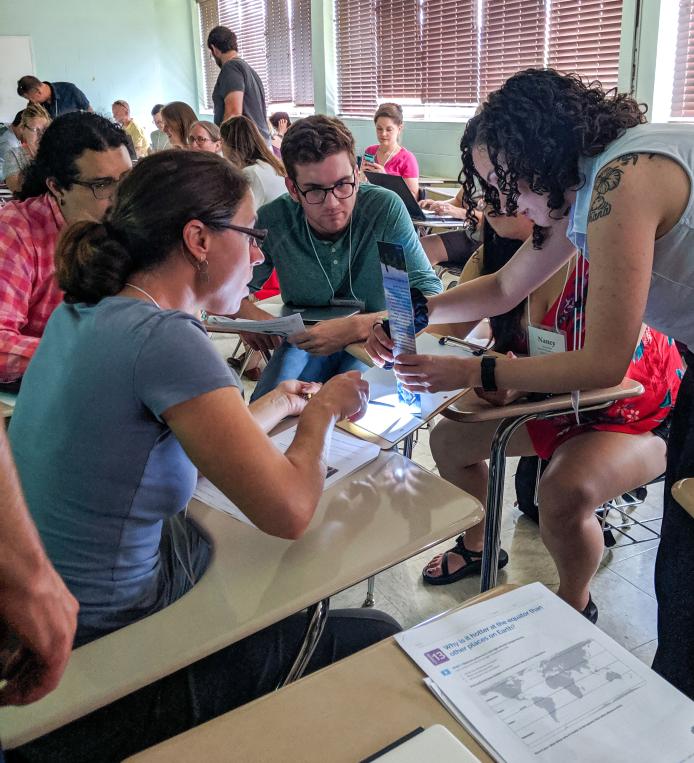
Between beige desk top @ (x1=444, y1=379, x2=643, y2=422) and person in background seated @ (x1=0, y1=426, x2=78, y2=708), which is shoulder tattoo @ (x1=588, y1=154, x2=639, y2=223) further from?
person in background seated @ (x1=0, y1=426, x2=78, y2=708)

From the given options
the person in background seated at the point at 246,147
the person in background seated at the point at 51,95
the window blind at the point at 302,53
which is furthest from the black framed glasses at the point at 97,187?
the window blind at the point at 302,53

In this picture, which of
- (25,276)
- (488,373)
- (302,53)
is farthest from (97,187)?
(302,53)

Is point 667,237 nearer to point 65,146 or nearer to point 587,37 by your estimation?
point 65,146

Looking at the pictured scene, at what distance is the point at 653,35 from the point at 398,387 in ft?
11.0

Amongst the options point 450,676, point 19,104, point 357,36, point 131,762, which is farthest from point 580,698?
point 19,104

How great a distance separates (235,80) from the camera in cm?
509

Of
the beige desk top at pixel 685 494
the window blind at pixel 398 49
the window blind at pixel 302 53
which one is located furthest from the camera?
the window blind at pixel 302 53

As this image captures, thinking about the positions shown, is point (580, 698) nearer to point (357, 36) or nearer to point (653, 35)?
point (653, 35)

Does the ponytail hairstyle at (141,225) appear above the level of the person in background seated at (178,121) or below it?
below

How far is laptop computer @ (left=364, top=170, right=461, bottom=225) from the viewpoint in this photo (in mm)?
4098

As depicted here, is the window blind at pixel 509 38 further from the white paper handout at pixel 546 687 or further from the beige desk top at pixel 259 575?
the white paper handout at pixel 546 687

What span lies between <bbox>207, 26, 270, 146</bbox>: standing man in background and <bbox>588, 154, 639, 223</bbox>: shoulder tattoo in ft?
13.7

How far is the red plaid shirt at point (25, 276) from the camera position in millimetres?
1706

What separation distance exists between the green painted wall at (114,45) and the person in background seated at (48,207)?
8925 mm
